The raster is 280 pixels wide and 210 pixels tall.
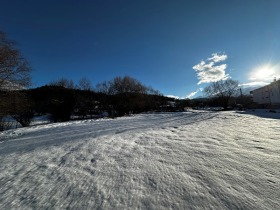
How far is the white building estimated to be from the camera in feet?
113

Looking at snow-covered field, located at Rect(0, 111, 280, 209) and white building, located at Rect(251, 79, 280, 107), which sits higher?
white building, located at Rect(251, 79, 280, 107)

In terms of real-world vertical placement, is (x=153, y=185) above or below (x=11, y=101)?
below

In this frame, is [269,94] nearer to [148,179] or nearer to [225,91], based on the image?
[225,91]

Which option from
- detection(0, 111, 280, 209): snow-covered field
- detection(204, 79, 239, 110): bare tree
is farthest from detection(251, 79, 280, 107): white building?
detection(0, 111, 280, 209): snow-covered field

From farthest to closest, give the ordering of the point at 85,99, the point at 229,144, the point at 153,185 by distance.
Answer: the point at 85,99 → the point at 229,144 → the point at 153,185

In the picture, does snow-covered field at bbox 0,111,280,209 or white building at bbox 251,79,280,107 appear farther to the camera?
white building at bbox 251,79,280,107

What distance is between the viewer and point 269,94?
1522 inches

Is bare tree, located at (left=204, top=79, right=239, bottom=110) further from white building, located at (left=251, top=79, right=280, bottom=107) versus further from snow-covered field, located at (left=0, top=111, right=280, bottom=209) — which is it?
snow-covered field, located at (left=0, top=111, right=280, bottom=209)

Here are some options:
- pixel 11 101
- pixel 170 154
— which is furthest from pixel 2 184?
pixel 11 101

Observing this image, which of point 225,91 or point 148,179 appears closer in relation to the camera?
point 148,179

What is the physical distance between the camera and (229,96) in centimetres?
4169

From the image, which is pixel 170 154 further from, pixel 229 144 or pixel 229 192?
pixel 229 144

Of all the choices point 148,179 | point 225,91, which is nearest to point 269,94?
point 225,91

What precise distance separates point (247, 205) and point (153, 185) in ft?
4.14
